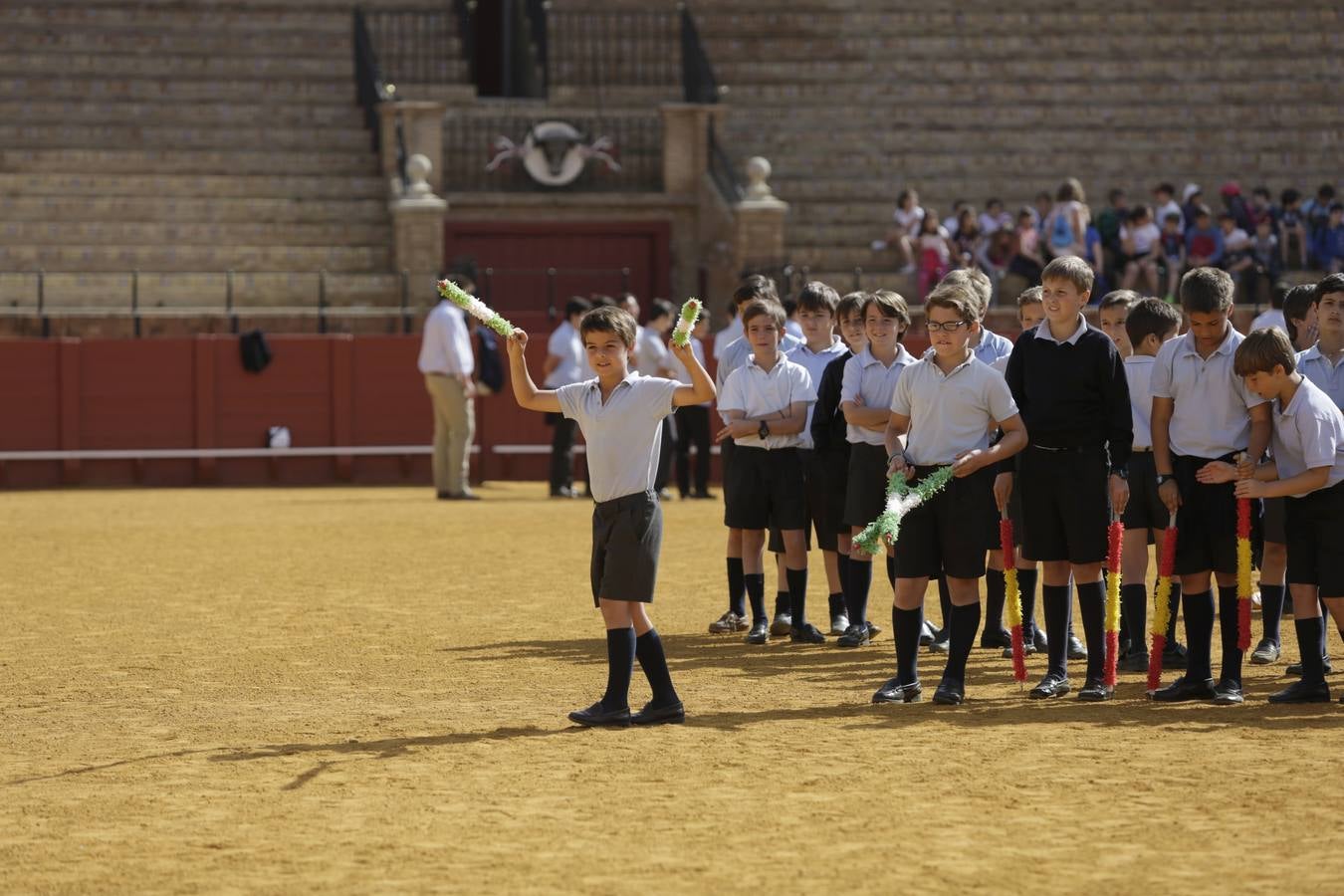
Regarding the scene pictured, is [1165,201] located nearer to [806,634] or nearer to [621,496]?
[806,634]

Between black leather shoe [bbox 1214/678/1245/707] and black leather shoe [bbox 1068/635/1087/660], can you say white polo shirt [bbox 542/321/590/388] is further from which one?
black leather shoe [bbox 1214/678/1245/707]

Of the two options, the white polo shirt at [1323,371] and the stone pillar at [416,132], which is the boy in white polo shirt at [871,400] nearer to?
the white polo shirt at [1323,371]

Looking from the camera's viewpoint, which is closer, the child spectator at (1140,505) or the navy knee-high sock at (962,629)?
the navy knee-high sock at (962,629)

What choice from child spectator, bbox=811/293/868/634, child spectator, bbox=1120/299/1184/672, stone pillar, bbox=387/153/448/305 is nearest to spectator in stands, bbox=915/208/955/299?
stone pillar, bbox=387/153/448/305

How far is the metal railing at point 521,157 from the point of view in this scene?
25688 millimetres

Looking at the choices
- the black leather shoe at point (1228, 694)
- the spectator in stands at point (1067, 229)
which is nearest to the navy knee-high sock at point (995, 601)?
the black leather shoe at point (1228, 694)

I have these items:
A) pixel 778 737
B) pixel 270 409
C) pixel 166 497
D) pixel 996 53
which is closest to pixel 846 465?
pixel 778 737

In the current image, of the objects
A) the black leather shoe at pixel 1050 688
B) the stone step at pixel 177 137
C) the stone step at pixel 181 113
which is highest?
the stone step at pixel 181 113

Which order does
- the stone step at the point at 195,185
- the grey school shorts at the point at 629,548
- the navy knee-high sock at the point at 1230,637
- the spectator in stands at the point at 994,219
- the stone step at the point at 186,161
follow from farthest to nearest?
1. the stone step at the point at 186,161
2. the stone step at the point at 195,185
3. the spectator in stands at the point at 994,219
4. the navy knee-high sock at the point at 1230,637
5. the grey school shorts at the point at 629,548

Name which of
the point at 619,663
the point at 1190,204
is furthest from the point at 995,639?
the point at 1190,204

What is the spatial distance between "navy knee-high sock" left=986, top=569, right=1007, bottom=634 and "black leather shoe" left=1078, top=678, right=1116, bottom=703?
144 cm

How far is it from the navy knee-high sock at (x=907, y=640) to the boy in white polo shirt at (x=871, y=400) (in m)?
1.07

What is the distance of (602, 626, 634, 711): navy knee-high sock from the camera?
784 centimetres

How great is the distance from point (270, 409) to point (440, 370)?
13.0ft
